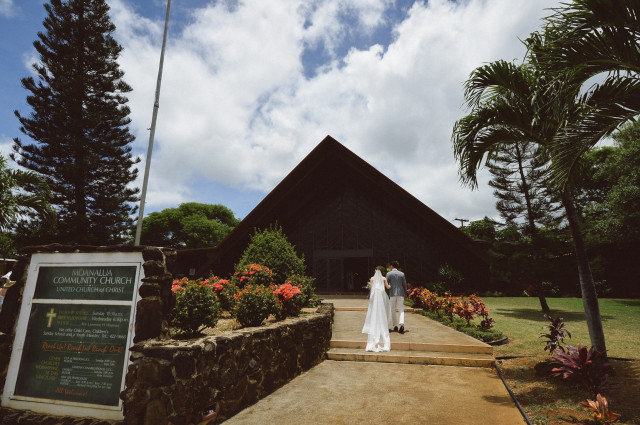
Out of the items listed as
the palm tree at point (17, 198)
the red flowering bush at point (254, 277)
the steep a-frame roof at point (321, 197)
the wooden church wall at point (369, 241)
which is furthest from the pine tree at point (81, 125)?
the red flowering bush at point (254, 277)

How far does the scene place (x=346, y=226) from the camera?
65.6 feet

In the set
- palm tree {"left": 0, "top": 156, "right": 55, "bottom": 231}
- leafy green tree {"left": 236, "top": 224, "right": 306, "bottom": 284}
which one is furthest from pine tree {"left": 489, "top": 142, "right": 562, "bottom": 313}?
palm tree {"left": 0, "top": 156, "right": 55, "bottom": 231}

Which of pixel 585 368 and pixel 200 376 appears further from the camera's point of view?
pixel 585 368

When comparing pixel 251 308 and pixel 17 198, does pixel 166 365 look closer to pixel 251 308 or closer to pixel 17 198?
pixel 251 308

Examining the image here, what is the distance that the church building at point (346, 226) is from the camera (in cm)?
1848

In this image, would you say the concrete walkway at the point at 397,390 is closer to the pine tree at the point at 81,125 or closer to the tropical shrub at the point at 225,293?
the tropical shrub at the point at 225,293

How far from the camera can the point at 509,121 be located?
6.33m

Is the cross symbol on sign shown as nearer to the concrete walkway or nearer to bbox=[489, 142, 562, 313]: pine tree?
the concrete walkway

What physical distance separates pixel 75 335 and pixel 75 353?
0.66 ft

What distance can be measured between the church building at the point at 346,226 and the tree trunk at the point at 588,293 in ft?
38.0

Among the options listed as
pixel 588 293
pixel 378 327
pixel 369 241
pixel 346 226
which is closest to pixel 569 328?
pixel 588 293

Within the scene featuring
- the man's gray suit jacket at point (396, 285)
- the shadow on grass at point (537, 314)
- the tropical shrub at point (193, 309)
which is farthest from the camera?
the shadow on grass at point (537, 314)

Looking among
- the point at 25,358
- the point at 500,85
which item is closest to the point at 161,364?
the point at 25,358

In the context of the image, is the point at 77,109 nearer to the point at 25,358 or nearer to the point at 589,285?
the point at 25,358
